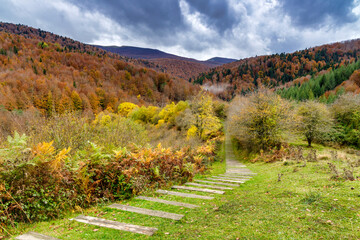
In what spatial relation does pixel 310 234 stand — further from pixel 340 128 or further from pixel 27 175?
pixel 340 128

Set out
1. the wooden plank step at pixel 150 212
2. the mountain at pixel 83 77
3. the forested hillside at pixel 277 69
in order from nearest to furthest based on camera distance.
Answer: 1. the wooden plank step at pixel 150 212
2. the mountain at pixel 83 77
3. the forested hillside at pixel 277 69

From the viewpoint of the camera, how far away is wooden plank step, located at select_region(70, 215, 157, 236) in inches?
146

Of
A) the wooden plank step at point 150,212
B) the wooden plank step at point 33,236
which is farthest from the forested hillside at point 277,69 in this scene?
the wooden plank step at point 33,236

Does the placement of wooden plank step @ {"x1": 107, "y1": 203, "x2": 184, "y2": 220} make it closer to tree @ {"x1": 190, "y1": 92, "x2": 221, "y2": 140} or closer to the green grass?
the green grass

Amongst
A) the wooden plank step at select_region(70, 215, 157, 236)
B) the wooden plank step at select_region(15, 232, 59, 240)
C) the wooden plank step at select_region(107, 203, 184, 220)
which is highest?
the wooden plank step at select_region(15, 232, 59, 240)

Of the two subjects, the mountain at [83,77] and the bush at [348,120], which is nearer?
the bush at [348,120]

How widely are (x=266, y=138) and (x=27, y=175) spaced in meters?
20.8

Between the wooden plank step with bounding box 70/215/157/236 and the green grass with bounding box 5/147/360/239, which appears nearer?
the green grass with bounding box 5/147/360/239

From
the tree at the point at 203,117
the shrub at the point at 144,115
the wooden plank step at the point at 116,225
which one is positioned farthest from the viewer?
the shrub at the point at 144,115

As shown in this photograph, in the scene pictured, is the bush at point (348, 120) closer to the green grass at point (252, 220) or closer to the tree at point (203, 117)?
the tree at point (203, 117)

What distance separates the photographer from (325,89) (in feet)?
258

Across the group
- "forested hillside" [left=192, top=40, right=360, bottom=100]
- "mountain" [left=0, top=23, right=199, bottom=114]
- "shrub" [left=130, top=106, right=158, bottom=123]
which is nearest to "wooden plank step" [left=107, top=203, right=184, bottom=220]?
"shrub" [left=130, top=106, right=158, bottom=123]

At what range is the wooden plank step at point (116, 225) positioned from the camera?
12.1ft

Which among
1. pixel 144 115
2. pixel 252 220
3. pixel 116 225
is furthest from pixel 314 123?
pixel 144 115
